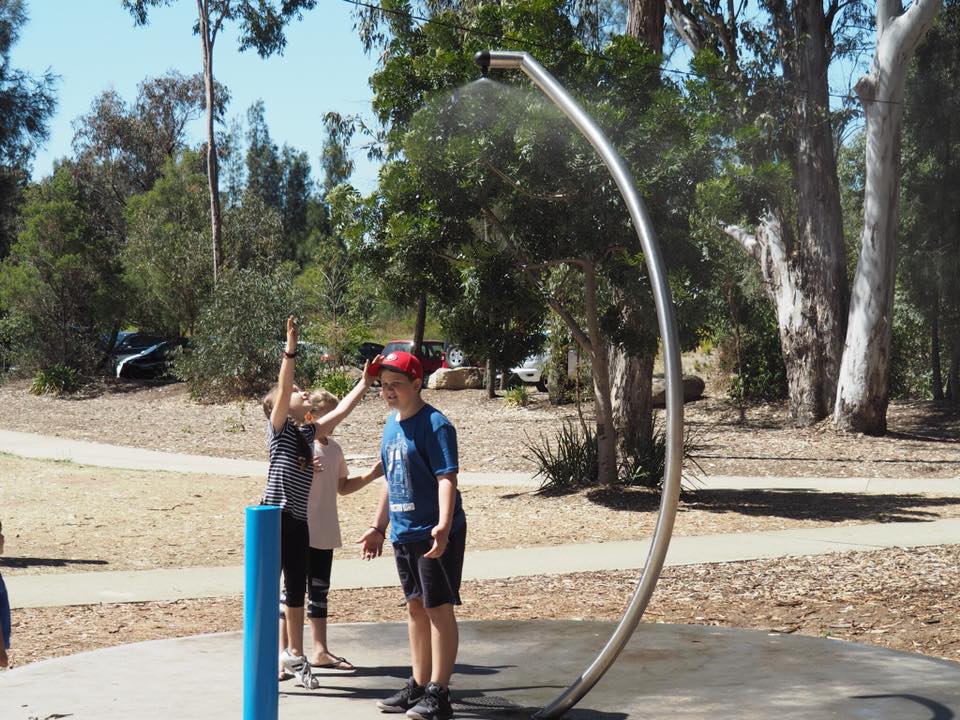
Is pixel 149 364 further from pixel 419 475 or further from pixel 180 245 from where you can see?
pixel 419 475

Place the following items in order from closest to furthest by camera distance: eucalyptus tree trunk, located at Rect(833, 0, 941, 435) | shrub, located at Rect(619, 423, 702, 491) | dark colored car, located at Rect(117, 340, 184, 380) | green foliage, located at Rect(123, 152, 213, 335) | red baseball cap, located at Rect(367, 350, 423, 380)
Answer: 1. red baseball cap, located at Rect(367, 350, 423, 380)
2. shrub, located at Rect(619, 423, 702, 491)
3. eucalyptus tree trunk, located at Rect(833, 0, 941, 435)
4. green foliage, located at Rect(123, 152, 213, 335)
5. dark colored car, located at Rect(117, 340, 184, 380)

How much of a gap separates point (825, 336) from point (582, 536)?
1242 cm

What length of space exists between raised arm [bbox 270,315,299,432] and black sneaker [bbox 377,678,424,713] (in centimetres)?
136

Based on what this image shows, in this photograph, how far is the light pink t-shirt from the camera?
584 cm

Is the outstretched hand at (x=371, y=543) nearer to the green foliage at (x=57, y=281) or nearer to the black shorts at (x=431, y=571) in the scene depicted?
the black shorts at (x=431, y=571)

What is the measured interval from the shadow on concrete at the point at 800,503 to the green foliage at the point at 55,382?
22191mm

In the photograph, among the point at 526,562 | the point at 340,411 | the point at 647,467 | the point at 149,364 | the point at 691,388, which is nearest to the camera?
the point at 340,411

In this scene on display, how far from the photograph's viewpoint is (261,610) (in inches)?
167

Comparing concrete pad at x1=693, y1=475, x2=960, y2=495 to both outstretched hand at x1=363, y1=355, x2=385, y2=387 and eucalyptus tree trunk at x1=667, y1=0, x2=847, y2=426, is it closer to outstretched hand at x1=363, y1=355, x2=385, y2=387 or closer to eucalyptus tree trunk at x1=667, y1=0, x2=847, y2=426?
eucalyptus tree trunk at x1=667, y1=0, x2=847, y2=426

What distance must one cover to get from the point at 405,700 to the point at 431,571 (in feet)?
2.09

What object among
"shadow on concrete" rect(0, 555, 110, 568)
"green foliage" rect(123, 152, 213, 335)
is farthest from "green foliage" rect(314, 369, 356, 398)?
"shadow on concrete" rect(0, 555, 110, 568)

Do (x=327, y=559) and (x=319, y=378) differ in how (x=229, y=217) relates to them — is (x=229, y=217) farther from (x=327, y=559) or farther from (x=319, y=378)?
(x=327, y=559)

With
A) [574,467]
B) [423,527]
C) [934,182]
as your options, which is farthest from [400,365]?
[934,182]

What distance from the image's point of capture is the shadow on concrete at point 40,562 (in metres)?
9.47
